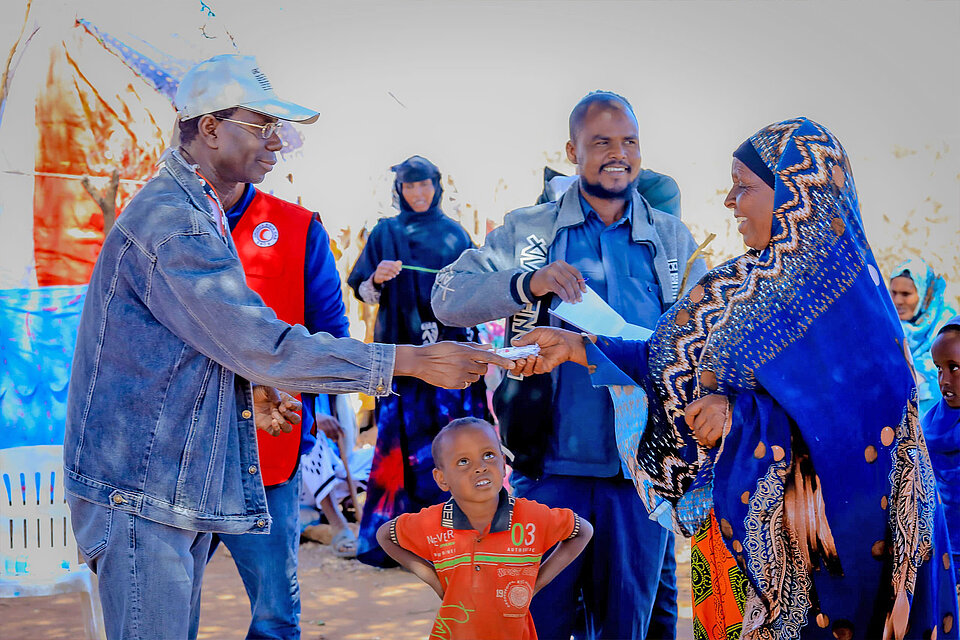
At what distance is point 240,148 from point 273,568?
1.56m

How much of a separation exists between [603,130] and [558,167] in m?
5.67

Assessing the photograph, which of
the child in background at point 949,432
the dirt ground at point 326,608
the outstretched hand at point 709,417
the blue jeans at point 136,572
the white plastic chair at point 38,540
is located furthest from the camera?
the dirt ground at point 326,608

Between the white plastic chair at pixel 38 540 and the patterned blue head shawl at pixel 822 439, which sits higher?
the patterned blue head shawl at pixel 822 439

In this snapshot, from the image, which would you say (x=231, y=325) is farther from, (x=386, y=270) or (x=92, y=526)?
(x=386, y=270)

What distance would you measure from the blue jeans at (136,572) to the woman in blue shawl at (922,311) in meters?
5.18

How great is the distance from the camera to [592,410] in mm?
3449

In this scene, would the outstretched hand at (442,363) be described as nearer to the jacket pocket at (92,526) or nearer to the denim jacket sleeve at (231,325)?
the denim jacket sleeve at (231,325)

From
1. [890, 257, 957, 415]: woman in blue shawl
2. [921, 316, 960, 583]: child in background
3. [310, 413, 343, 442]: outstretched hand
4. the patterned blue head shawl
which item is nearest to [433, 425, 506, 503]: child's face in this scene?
the patterned blue head shawl

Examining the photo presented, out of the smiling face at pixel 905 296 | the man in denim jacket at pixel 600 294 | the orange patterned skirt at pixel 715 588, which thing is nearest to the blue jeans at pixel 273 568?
the man in denim jacket at pixel 600 294

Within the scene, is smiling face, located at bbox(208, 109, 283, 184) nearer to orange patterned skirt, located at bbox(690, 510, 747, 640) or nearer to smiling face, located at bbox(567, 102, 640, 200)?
smiling face, located at bbox(567, 102, 640, 200)

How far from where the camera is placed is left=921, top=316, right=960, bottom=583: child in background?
3885 millimetres

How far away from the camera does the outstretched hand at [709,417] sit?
278cm

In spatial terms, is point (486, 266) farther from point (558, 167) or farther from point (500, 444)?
point (558, 167)

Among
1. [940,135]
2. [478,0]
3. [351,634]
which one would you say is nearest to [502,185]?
[478,0]
